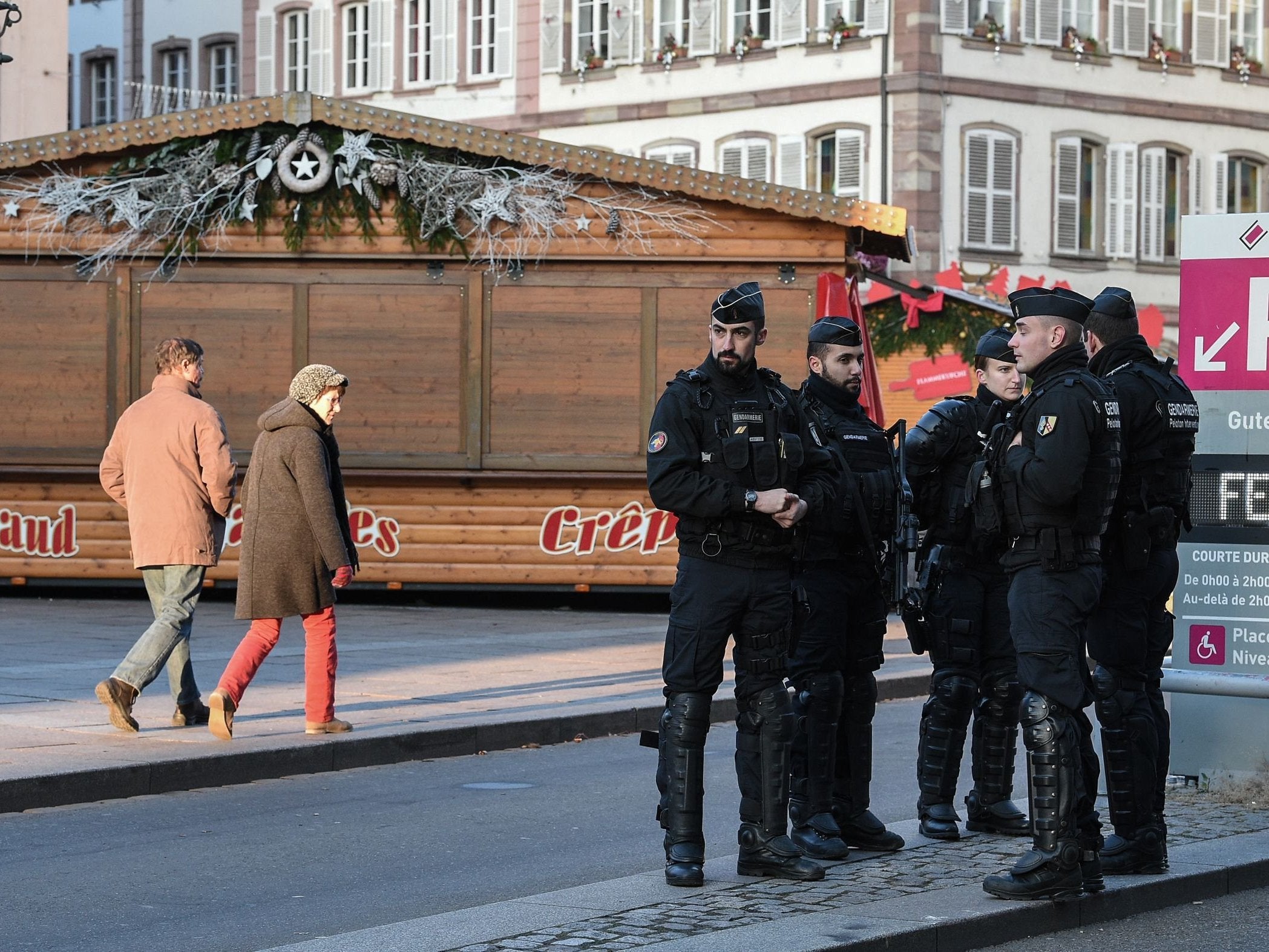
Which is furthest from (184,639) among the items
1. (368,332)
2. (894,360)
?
(894,360)

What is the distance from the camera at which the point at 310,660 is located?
996cm

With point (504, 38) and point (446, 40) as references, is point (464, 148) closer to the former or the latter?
point (504, 38)

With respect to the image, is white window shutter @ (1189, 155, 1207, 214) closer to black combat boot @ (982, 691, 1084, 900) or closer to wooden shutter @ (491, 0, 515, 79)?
wooden shutter @ (491, 0, 515, 79)

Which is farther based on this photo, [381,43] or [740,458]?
[381,43]

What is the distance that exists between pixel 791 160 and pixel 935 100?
9.20ft

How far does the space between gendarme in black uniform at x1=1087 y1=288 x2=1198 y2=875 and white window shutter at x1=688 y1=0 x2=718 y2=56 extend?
30.4 meters

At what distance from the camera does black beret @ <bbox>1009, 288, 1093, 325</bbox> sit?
669 centimetres

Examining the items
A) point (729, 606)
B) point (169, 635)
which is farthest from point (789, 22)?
point (729, 606)

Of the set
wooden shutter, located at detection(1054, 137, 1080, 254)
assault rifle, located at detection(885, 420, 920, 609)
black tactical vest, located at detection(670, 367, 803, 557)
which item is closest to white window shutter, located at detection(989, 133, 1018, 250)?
wooden shutter, located at detection(1054, 137, 1080, 254)

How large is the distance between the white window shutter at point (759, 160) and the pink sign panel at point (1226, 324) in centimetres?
2767

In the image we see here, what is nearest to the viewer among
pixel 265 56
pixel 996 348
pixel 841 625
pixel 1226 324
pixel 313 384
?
pixel 841 625

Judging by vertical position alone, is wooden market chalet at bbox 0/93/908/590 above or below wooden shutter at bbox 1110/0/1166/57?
below

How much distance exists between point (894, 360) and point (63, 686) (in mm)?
14550

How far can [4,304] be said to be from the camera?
17.7 metres
